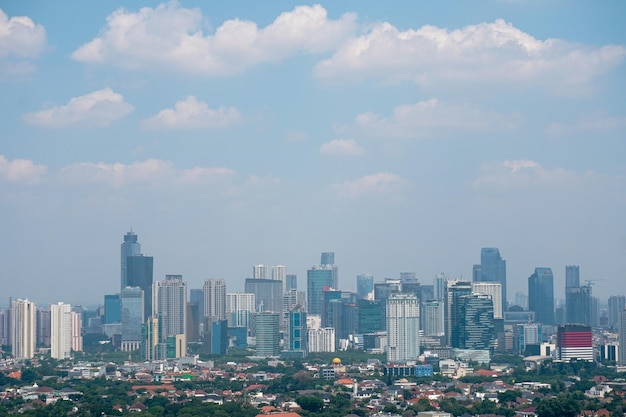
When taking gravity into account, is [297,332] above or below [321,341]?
above

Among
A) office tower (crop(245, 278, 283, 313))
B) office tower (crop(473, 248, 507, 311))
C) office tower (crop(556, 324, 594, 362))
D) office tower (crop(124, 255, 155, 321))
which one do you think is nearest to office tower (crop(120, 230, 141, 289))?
office tower (crop(124, 255, 155, 321))

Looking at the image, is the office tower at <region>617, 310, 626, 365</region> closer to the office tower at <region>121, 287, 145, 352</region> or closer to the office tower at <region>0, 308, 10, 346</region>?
the office tower at <region>121, 287, 145, 352</region>

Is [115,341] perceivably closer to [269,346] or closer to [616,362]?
[269,346]

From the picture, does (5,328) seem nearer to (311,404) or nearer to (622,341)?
(622,341)

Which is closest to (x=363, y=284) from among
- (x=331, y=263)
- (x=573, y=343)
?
(x=331, y=263)

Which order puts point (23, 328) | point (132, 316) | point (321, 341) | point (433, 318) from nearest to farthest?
point (23, 328), point (321, 341), point (433, 318), point (132, 316)

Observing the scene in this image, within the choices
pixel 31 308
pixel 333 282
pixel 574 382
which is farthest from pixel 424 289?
pixel 574 382
